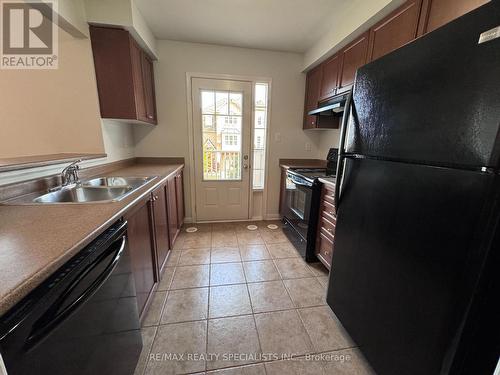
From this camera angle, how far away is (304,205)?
2268 mm

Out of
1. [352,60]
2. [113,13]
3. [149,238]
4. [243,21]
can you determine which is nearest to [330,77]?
[352,60]

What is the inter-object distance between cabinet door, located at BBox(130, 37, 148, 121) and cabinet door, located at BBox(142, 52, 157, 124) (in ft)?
0.30

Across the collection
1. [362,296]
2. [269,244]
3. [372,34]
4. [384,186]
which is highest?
[372,34]

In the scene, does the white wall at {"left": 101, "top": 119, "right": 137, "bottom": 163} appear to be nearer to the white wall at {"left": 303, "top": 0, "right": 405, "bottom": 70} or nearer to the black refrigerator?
the black refrigerator

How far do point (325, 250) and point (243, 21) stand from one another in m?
2.48

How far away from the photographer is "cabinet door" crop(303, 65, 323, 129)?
2672mm

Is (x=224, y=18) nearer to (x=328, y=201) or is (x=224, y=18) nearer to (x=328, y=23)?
(x=328, y=23)

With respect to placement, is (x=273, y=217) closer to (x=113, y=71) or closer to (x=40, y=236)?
(x=113, y=71)

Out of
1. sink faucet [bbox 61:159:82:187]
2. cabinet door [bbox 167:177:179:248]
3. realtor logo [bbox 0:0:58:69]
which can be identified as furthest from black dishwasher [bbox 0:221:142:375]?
realtor logo [bbox 0:0:58:69]

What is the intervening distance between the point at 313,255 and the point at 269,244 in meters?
0.57

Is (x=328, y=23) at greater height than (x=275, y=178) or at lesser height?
greater

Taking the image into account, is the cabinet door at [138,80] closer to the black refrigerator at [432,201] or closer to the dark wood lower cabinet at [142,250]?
the dark wood lower cabinet at [142,250]

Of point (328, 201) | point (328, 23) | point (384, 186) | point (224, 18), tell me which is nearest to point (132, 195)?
point (384, 186)

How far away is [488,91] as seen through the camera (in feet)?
2.14
